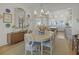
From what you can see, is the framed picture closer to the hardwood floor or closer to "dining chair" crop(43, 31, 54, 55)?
the hardwood floor

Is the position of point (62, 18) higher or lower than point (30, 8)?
lower

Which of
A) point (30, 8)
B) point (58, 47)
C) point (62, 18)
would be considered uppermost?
point (30, 8)

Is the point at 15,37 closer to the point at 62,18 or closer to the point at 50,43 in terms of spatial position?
the point at 50,43

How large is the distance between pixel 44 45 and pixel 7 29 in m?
0.76

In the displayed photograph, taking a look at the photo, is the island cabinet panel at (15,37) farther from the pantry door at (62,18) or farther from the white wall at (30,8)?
the pantry door at (62,18)

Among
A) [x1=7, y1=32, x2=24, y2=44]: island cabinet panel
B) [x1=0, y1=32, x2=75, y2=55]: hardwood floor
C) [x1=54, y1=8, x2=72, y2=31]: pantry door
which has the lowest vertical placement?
[x1=0, y1=32, x2=75, y2=55]: hardwood floor

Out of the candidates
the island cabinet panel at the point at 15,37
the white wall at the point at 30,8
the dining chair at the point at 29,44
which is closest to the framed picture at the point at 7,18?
the white wall at the point at 30,8

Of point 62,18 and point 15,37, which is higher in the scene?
point 62,18

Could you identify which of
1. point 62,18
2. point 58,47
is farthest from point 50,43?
point 62,18

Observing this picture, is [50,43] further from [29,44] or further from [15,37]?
[15,37]

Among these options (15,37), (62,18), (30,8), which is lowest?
(15,37)

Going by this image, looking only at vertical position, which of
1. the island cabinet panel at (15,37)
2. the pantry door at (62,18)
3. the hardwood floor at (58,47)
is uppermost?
the pantry door at (62,18)

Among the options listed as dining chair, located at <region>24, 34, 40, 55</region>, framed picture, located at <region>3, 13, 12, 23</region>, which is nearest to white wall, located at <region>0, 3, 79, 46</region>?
framed picture, located at <region>3, 13, 12, 23</region>

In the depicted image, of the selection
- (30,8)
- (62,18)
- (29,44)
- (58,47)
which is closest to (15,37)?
(29,44)
